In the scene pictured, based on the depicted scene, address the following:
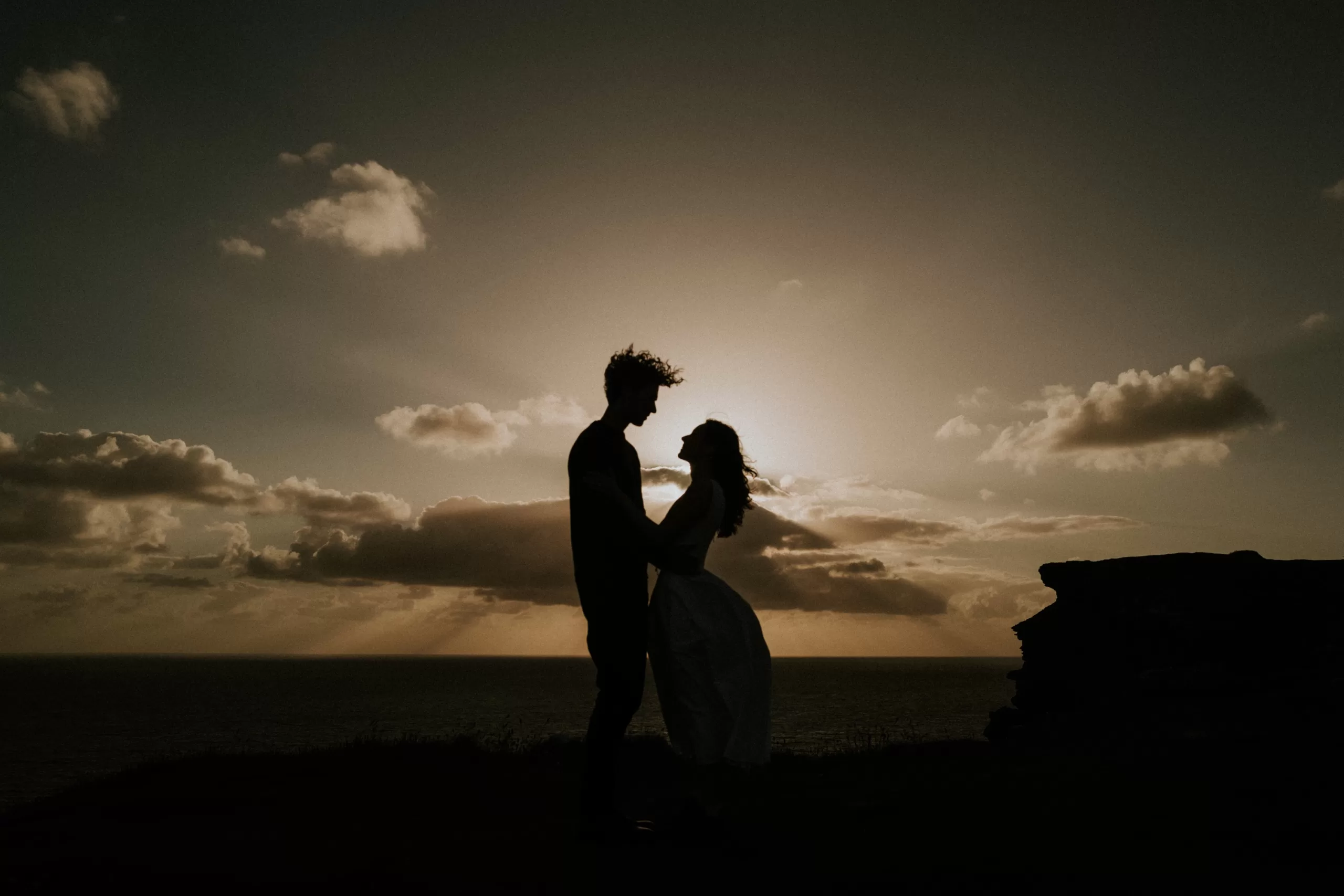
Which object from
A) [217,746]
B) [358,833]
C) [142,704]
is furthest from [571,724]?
[142,704]

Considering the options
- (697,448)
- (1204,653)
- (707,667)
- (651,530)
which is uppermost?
(697,448)

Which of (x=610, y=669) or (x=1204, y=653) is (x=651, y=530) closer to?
(x=610, y=669)

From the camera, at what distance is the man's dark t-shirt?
5.43m

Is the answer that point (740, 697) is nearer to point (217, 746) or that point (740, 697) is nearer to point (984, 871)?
point (984, 871)

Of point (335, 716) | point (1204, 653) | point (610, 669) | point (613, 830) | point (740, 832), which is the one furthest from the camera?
point (335, 716)

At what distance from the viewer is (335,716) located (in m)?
75.6

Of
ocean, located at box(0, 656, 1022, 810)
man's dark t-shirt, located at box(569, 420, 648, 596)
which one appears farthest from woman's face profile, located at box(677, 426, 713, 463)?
ocean, located at box(0, 656, 1022, 810)

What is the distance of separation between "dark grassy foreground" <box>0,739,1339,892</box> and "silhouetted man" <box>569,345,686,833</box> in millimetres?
464

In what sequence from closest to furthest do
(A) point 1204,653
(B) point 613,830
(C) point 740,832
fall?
(B) point 613,830, (C) point 740,832, (A) point 1204,653

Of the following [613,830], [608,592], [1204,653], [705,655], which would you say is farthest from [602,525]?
[1204,653]

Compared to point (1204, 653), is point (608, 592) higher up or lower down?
higher up

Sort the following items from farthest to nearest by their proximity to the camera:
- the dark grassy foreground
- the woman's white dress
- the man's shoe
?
1. the woman's white dress
2. the man's shoe
3. the dark grassy foreground

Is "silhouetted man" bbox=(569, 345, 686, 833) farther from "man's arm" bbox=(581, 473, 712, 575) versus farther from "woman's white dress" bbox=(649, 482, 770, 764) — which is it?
"woman's white dress" bbox=(649, 482, 770, 764)

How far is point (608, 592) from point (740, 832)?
6.41ft
